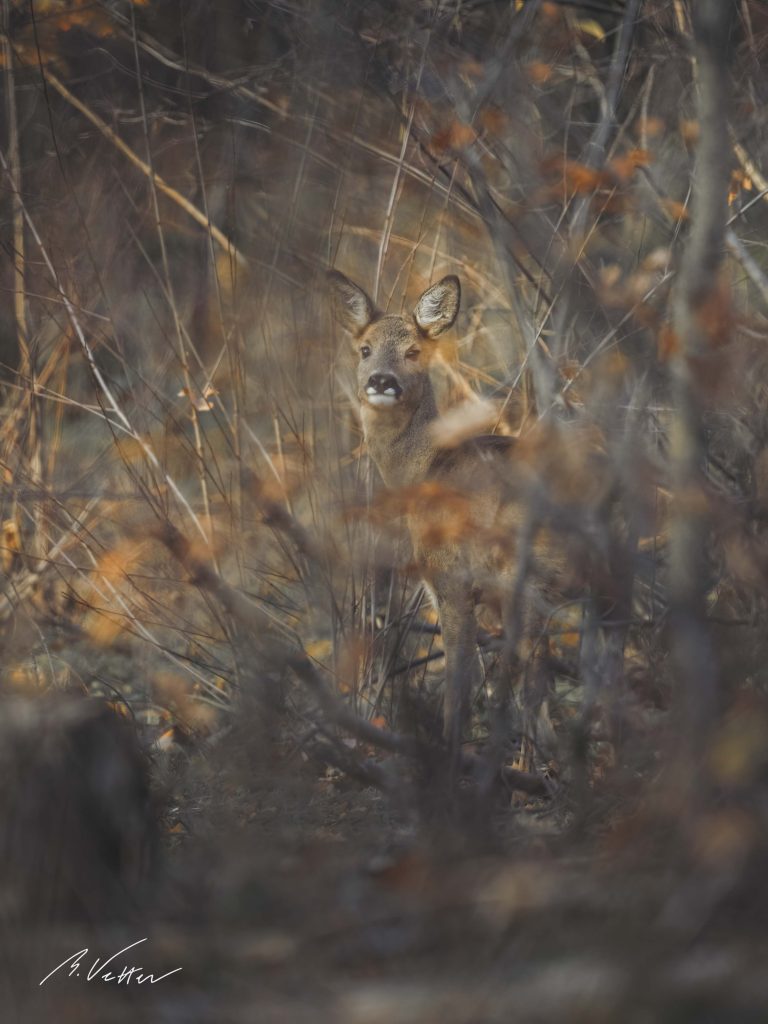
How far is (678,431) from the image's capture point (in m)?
3.46

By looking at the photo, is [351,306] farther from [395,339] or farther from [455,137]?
[455,137]

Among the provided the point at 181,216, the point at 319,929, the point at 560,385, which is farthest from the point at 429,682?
the point at 181,216

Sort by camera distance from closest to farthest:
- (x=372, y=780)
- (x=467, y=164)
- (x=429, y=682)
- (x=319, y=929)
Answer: (x=319, y=929)
(x=372, y=780)
(x=467, y=164)
(x=429, y=682)

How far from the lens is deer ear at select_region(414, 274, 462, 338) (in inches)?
232

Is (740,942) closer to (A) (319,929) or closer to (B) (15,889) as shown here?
(A) (319,929)

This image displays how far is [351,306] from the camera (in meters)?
6.03

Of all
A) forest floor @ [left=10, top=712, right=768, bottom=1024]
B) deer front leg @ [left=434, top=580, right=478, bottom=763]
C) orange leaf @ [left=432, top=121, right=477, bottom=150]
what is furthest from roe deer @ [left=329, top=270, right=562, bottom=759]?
orange leaf @ [left=432, top=121, right=477, bottom=150]

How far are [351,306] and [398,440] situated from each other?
71cm

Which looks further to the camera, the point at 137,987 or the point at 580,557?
the point at 580,557

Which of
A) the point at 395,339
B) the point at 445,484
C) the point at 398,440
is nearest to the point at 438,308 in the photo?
the point at 395,339

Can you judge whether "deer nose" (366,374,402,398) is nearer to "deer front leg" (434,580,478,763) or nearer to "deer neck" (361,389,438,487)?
"deer neck" (361,389,438,487)

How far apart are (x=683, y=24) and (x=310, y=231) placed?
2199mm
